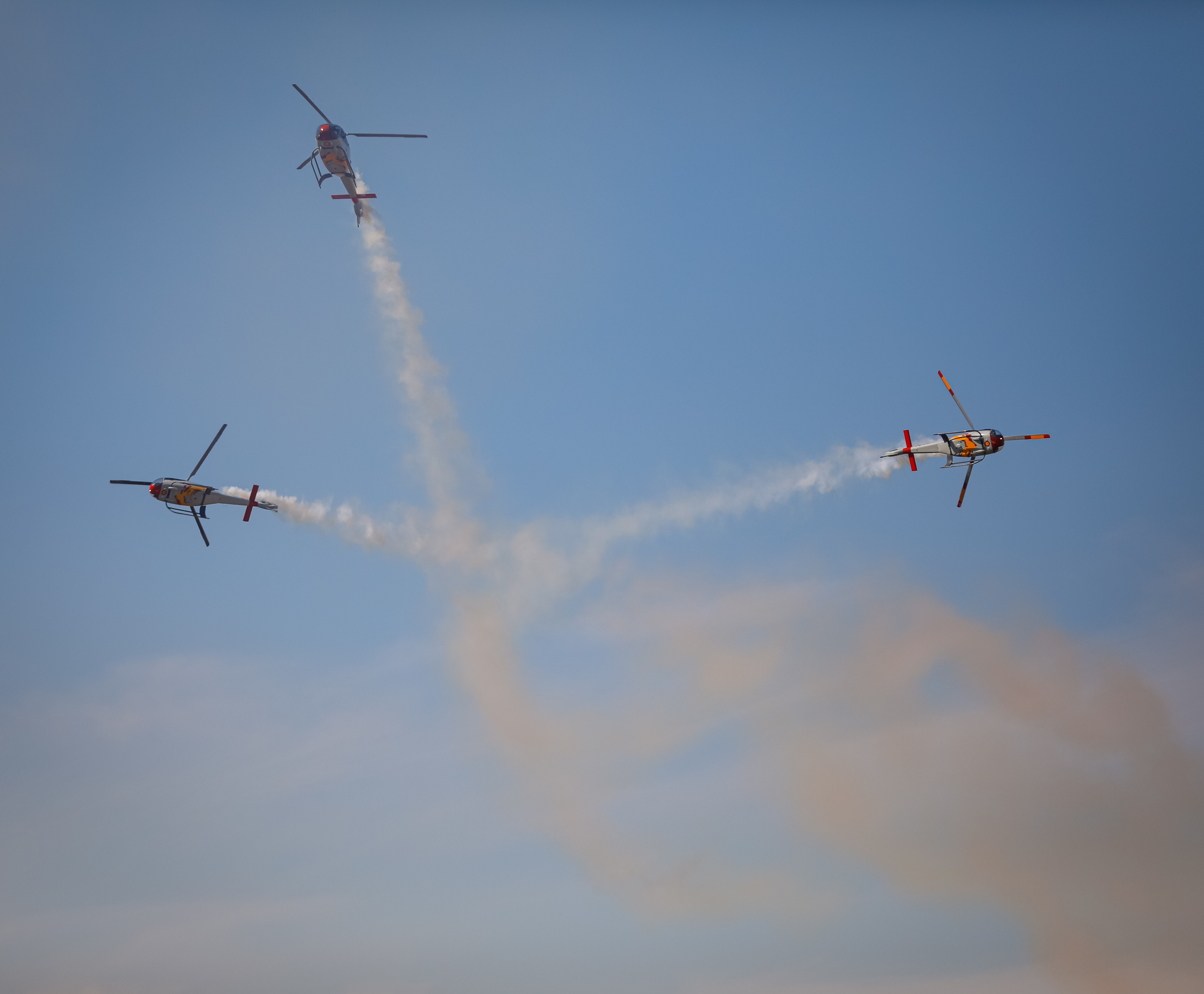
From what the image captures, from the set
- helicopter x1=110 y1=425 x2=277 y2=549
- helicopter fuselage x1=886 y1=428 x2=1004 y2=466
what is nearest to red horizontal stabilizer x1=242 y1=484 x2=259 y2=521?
helicopter x1=110 y1=425 x2=277 y2=549

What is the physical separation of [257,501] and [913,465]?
54.7 meters

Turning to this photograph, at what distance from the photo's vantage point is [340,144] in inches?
3346

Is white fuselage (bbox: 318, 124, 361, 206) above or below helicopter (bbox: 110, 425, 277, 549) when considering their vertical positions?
above

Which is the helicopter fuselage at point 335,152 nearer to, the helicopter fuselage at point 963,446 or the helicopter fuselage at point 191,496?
the helicopter fuselage at point 191,496

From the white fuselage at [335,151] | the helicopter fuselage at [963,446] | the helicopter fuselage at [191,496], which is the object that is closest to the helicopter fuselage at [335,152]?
the white fuselage at [335,151]

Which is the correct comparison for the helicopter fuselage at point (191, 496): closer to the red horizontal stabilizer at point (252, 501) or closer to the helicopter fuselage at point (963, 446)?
the red horizontal stabilizer at point (252, 501)

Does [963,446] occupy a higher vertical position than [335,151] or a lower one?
lower

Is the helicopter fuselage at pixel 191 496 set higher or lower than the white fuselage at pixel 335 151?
lower

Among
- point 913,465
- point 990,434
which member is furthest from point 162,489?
point 990,434

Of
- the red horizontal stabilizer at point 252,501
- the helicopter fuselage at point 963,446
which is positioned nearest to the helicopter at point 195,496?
the red horizontal stabilizer at point 252,501

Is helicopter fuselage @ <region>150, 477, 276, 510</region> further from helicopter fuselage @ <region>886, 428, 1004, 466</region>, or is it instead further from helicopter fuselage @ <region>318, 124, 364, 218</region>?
helicopter fuselage @ <region>886, 428, 1004, 466</region>

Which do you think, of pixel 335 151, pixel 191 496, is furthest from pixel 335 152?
pixel 191 496

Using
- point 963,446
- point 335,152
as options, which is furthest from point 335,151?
point 963,446

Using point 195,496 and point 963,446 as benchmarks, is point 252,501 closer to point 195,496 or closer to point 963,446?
point 195,496
